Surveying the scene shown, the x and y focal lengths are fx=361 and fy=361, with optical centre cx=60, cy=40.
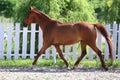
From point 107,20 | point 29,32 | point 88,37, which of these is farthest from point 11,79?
point 107,20

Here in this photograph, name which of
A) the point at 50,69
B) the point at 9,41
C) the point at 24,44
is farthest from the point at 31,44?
the point at 50,69

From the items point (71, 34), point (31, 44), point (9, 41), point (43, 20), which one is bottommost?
point (31, 44)

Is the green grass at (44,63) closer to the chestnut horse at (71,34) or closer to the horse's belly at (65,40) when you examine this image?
the chestnut horse at (71,34)

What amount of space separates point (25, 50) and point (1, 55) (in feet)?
2.79

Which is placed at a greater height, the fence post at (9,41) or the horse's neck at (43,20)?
the horse's neck at (43,20)

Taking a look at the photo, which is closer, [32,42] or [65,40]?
[65,40]

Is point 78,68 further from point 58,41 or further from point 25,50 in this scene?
point 25,50

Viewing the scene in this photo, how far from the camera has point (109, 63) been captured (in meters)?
11.9

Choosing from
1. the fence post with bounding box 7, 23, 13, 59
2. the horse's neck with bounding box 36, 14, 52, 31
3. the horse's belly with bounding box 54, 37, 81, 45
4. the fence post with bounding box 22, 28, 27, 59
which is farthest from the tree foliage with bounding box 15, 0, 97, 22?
the horse's belly with bounding box 54, 37, 81, 45

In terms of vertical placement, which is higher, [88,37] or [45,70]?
[88,37]

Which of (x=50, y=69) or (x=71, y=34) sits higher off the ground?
(x=71, y=34)

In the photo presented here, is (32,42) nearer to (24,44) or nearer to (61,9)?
(24,44)

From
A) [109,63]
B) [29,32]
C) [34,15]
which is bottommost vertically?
[109,63]

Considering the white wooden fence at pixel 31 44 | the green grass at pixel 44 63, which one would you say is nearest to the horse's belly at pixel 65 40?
the green grass at pixel 44 63
